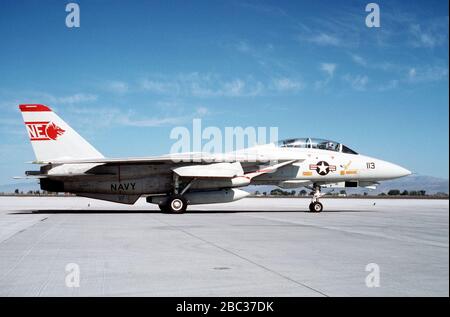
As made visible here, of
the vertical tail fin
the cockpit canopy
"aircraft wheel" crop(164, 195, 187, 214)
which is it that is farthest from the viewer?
the cockpit canopy

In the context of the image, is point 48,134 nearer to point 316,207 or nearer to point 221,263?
point 316,207

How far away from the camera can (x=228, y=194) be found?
19328mm

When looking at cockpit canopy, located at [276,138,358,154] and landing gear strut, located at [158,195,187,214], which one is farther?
cockpit canopy, located at [276,138,358,154]

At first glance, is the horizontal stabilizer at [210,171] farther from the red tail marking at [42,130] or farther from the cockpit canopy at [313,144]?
the red tail marking at [42,130]

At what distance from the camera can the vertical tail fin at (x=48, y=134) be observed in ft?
61.5

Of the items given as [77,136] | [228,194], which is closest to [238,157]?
[228,194]

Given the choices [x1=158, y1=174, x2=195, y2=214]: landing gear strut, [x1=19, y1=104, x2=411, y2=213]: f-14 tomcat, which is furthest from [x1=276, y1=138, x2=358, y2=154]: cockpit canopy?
[x1=158, y1=174, x2=195, y2=214]: landing gear strut

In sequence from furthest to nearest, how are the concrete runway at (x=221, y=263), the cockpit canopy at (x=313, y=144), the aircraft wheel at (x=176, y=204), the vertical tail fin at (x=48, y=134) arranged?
the cockpit canopy at (x=313, y=144)
the aircraft wheel at (x=176, y=204)
the vertical tail fin at (x=48, y=134)
the concrete runway at (x=221, y=263)

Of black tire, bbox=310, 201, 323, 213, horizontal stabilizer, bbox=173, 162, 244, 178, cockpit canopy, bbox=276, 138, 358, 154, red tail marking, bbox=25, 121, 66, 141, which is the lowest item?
black tire, bbox=310, 201, 323, 213

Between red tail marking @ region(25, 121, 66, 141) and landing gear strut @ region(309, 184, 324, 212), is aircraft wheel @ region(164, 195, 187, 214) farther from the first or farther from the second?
landing gear strut @ region(309, 184, 324, 212)

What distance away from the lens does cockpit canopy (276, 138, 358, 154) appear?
20.6m

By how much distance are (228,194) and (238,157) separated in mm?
1537

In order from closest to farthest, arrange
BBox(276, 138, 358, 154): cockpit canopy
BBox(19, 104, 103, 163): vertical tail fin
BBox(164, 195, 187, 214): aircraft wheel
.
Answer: BBox(19, 104, 103, 163): vertical tail fin < BBox(164, 195, 187, 214): aircraft wheel < BBox(276, 138, 358, 154): cockpit canopy

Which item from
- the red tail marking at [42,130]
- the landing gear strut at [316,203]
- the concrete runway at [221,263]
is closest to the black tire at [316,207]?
the landing gear strut at [316,203]
